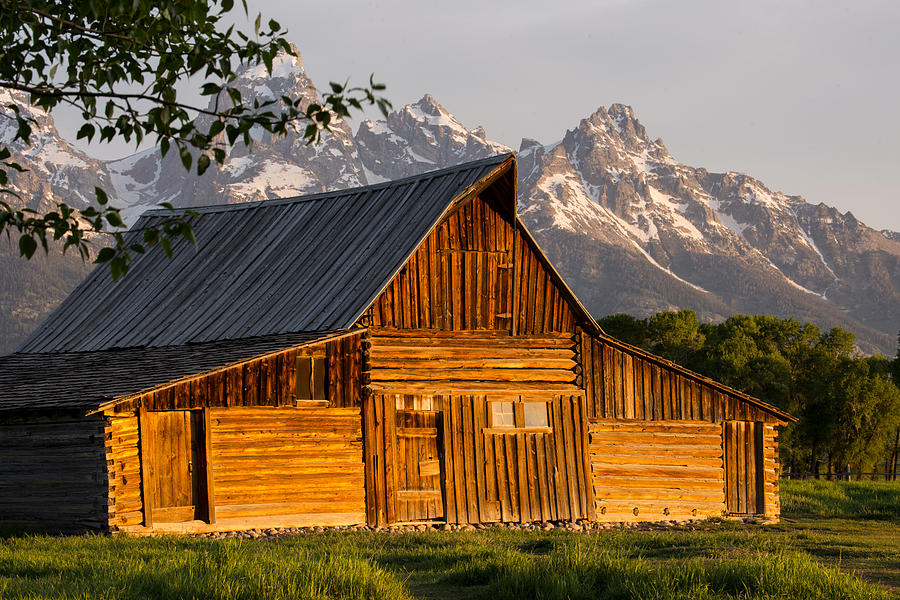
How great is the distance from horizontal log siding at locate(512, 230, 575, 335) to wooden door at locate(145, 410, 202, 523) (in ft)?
26.0

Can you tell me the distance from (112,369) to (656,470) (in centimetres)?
1283

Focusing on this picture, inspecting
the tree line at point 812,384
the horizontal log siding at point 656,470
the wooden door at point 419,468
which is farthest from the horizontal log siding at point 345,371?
the tree line at point 812,384

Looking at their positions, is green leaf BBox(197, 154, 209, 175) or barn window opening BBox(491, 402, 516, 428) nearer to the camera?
green leaf BBox(197, 154, 209, 175)

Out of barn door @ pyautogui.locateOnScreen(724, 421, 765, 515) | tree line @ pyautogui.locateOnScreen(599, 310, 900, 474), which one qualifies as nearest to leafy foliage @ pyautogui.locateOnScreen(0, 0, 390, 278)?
barn door @ pyautogui.locateOnScreen(724, 421, 765, 515)

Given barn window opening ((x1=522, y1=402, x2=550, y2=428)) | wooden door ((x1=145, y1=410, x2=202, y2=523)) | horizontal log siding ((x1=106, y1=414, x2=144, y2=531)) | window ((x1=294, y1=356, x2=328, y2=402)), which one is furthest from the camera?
barn window opening ((x1=522, y1=402, x2=550, y2=428))

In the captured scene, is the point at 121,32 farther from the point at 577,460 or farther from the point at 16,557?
the point at 577,460

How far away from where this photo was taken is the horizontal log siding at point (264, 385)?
71.9 ft

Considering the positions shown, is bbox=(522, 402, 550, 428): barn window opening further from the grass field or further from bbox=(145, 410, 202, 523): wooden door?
bbox=(145, 410, 202, 523): wooden door

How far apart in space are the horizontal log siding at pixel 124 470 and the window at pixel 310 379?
11.3 ft

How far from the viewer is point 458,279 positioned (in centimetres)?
2636

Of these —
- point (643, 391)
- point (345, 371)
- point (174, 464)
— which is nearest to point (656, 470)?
point (643, 391)

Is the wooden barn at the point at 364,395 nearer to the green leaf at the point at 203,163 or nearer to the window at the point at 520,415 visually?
the window at the point at 520,415

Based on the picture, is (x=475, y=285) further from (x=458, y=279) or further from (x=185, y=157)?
(x=185, y=157)

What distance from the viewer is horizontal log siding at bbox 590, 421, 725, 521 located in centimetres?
2794
